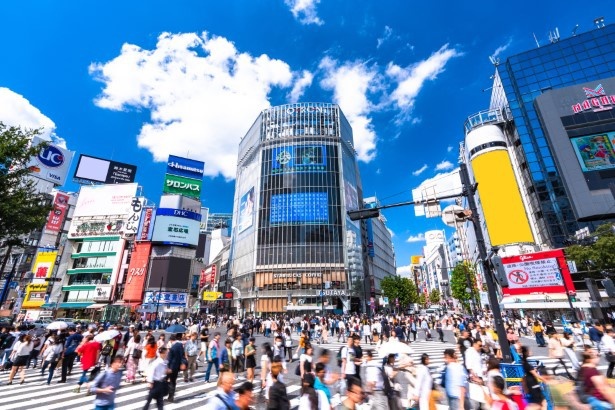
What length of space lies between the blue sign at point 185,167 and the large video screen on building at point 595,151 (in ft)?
232

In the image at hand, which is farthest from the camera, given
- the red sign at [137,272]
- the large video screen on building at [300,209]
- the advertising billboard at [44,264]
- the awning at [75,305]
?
the large video screen on building at [300,209]

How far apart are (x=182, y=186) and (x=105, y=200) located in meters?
15.4

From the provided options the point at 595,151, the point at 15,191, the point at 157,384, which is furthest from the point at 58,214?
the point at 595,151

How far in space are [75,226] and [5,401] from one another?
64.9m

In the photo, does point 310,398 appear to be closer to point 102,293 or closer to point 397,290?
point 102,293

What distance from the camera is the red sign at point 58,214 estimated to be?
57875mm

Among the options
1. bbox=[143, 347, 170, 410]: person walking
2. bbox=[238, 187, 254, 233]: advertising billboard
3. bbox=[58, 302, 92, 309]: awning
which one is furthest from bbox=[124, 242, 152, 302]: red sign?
bbox=[143, 347, 170, 410]: person walking

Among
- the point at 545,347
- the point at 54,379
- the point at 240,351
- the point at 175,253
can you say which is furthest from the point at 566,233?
the point at 175,253

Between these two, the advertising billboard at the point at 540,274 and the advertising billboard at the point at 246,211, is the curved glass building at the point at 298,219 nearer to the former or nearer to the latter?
the advertising billboard at the point at 246,211

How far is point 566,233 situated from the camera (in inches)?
1687

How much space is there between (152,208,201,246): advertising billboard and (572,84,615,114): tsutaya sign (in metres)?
71.3

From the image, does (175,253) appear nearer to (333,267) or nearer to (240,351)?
(333,267)

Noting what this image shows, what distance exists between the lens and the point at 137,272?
58594 millimetres

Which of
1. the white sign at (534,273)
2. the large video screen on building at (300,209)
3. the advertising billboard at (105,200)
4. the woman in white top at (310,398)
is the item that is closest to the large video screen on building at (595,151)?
the white sign at (534,273)
